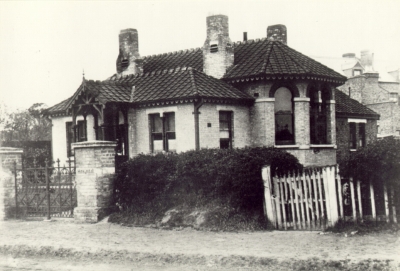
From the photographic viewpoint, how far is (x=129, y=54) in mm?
27156

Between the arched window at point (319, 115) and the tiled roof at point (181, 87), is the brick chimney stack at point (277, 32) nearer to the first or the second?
the arched window at point (319, 115)

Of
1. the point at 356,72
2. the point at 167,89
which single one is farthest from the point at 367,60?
the point at 167,89

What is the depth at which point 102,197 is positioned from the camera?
1580cm

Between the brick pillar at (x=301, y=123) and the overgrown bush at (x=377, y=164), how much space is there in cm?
1037

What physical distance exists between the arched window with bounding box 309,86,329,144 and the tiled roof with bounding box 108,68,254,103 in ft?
10.0

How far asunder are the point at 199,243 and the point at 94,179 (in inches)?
192

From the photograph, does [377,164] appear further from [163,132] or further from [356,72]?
[356,72]

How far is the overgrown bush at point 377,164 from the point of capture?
11875 millimetres

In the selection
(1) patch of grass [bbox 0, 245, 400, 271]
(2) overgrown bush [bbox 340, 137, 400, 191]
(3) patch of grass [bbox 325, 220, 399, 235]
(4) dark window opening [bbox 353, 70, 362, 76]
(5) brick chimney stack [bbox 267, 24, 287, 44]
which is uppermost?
(4) dark window opening [bbox 353, 70, 362, 76]

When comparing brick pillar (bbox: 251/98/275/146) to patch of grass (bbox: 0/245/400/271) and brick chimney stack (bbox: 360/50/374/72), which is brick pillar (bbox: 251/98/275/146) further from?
brick chimney stack (bbox: 360/50/374/72)

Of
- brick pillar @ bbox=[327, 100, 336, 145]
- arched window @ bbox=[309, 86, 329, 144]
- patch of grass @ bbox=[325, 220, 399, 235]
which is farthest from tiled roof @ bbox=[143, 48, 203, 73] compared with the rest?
patch of grass @ bbox=[325, 220, 399, 235]

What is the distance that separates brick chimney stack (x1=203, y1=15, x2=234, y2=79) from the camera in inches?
963

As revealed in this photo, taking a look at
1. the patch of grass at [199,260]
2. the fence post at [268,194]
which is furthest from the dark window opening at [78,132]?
the fence post at [268,194]

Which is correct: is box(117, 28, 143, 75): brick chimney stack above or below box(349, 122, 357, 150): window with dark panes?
above
